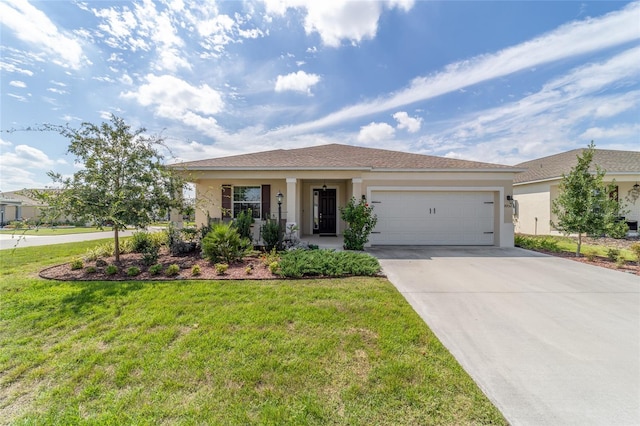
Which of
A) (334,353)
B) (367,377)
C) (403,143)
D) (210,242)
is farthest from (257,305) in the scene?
(403,143)

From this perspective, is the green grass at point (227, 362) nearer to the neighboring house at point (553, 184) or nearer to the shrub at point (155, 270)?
the shrub at point (155, 270)

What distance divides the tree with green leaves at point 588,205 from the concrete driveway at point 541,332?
1990mm

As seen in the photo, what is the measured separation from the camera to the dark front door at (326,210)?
1180 cm

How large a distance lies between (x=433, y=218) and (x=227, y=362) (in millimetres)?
9107

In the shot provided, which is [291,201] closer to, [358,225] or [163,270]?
[358,225]

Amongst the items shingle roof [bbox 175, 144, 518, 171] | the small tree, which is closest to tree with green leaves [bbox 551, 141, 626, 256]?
shingle roof [bbox 175, 144, 518, 171]

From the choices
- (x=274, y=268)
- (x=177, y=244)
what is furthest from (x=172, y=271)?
(x=177, y=244)

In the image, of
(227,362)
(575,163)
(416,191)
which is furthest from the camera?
(575,163)

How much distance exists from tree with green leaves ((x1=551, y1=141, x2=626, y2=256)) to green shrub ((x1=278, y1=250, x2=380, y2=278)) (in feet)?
23.3

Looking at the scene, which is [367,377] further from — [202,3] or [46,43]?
[46,43]

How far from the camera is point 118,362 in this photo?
2660mm

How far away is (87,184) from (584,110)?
1693cm

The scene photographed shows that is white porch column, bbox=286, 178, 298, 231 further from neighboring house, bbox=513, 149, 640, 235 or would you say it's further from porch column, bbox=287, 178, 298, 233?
neighboring house, bbox=513, 149, 640, 235

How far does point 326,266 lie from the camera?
5805 millimetres
